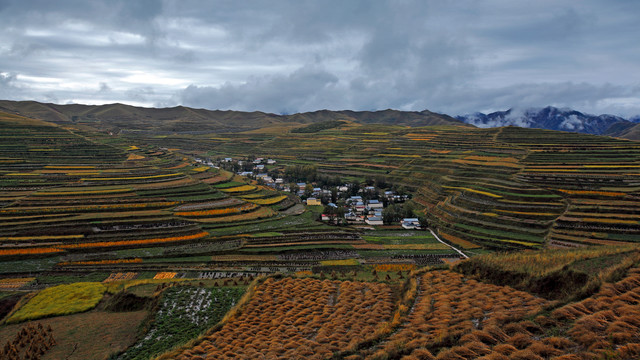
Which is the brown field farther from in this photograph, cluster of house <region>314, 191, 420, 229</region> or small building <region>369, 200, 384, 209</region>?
small building <region>369, 200, 384, 209</region>

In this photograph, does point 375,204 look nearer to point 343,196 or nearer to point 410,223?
point 343,196

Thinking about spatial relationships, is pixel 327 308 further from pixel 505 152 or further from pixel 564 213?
pixel 505 152

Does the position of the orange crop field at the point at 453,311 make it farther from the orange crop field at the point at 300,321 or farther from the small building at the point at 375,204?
the small building at the point at 375,204

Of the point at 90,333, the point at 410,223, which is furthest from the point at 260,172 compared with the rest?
the point at 90,333

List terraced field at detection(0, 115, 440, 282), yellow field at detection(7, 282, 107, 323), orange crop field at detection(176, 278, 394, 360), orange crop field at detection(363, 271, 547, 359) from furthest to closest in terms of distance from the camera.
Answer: terraced field at detection(0, 115, 440, 282) → yellow field at detection(7, 282, 107, 323) → orange crop field at detection(176, 278, 394, 360) → orange crop field at detection(363, 271, 547, 359)

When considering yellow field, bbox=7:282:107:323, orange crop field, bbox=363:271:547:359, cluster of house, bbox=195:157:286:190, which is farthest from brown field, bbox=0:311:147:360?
cluster of house, bbox=195:157:286:190

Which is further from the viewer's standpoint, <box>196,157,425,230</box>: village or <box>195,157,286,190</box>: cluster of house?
<box>195,157,286,190</box>: cluster of house

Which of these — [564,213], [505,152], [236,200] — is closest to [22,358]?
[236,200]
